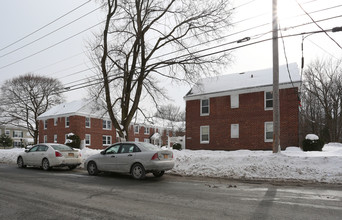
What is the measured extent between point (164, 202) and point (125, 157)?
4720 millimetres

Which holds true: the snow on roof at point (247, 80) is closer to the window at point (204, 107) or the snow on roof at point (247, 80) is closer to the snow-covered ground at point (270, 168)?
the window at point (204, 107)

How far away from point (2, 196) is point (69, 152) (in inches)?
275

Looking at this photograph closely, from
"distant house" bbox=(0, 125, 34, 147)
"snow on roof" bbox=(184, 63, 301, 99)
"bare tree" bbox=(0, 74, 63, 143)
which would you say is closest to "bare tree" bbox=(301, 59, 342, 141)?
"snow on roof" bbox=(184, 63, 301, 99)

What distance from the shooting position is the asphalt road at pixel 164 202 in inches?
209

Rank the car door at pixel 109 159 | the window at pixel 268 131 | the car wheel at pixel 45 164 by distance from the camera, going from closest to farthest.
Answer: the car door at pixel 109 159
the car wheel at pixel 45 164
the window at pixel 268 131

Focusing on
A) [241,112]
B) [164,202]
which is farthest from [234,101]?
[164,202]

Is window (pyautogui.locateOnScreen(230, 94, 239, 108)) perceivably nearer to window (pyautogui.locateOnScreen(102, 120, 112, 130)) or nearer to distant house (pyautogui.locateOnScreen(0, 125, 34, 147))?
window (pyautogui.locateOnScreen(102, 120, 112, 130))

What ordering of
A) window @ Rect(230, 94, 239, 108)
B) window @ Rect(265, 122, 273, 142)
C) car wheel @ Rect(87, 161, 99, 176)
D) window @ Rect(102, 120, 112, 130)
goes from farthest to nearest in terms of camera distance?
1. window @ Rect(102, 120, 112, 130)
2. window @ Rect(230, 94, 239, 108)
3. window @ Rect(265, 122, 273, 142)
4. car wheel @ Rect(87, 161, 99, 176)

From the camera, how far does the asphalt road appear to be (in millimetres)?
5316

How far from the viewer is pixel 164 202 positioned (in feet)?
21.1

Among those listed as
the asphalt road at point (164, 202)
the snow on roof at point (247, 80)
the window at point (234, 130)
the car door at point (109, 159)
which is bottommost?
the asphalt road at point (164, 202)

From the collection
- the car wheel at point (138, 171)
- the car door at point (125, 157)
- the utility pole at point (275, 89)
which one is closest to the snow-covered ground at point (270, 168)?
the utility pole at point (275, 89)

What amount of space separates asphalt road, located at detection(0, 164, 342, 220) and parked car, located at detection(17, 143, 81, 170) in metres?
4.74

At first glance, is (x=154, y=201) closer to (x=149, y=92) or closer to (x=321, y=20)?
(x=321, y=20)
